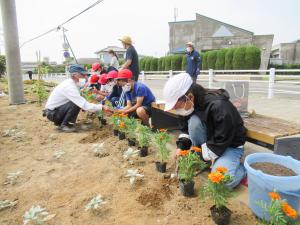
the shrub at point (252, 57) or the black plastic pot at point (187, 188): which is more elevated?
the shrub at point (252, 57)

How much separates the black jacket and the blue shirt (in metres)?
1.97

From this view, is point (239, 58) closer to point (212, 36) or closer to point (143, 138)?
point (212, 36)

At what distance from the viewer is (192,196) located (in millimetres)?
2611

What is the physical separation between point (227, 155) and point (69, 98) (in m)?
3.36

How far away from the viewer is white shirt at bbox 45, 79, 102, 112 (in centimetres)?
488

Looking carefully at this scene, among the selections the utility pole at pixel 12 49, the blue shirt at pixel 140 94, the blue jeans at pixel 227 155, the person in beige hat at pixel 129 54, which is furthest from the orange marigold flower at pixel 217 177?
the utility pole at pixel 12 49

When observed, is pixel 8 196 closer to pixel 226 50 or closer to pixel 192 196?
pixel 192 196

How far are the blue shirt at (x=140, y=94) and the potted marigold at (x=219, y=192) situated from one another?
2709 millimetres

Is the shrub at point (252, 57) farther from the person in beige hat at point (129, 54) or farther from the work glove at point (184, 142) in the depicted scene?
the work glove at point (184, 142)

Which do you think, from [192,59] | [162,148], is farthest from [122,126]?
[192,59]

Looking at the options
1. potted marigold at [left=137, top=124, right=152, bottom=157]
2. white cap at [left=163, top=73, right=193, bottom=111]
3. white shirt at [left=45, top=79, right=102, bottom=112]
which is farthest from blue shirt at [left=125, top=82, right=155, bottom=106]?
white cap at [left=163, top=73, right=193, bottom=111]

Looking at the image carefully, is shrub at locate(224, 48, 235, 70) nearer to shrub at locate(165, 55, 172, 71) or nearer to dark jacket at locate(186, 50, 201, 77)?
shrub at locate(165, 55, 172, 71)

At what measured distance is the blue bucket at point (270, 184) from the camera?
198cm

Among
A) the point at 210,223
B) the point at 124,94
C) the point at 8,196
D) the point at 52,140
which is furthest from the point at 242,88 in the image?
the point at 52,140
